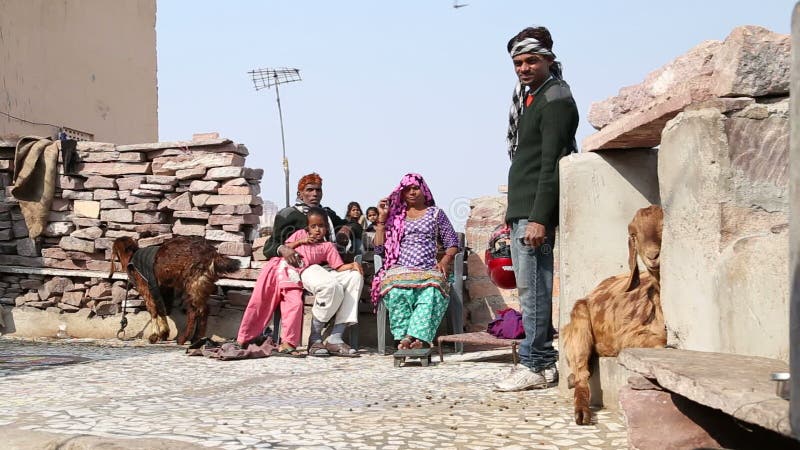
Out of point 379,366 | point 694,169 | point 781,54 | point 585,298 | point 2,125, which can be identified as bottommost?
point 379,366

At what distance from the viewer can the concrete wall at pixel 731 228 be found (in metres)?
→ 3.29

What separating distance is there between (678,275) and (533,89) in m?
1.79

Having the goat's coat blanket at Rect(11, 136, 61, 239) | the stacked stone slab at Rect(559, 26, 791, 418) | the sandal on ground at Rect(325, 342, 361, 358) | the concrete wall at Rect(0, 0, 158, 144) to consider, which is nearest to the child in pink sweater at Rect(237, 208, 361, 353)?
the sandal on ground at Rect(325, 342, 361, 358)

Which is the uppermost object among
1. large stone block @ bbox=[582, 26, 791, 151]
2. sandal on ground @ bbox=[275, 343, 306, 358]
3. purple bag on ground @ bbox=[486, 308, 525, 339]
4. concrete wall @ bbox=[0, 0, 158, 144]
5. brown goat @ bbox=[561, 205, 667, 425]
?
concrete wall @ bbox=[0, 0, 158, 144]

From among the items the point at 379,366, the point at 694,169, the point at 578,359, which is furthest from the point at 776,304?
the point at 379,366

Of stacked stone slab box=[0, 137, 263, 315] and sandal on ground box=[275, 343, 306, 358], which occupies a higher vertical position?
stacked stone slab box=[0, 137, 263, 315]

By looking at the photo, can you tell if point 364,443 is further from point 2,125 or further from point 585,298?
point 2,125

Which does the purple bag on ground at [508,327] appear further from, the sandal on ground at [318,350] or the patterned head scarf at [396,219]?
the sandal on ground at [318,350]

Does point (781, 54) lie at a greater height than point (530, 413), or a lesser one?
greater

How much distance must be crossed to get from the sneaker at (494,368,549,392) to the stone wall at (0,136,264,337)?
16.2 feet

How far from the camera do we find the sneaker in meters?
5.37

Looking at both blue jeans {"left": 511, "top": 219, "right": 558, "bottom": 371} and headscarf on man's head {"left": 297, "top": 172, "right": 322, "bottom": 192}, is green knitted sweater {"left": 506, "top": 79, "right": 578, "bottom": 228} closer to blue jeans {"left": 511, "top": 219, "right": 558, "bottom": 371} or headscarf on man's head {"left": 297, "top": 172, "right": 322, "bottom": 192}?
blue jeans {"left": 511, "top": 219, "right": 558, "bottom": 371}

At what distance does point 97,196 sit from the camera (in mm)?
10516

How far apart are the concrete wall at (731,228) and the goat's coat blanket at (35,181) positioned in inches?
326
